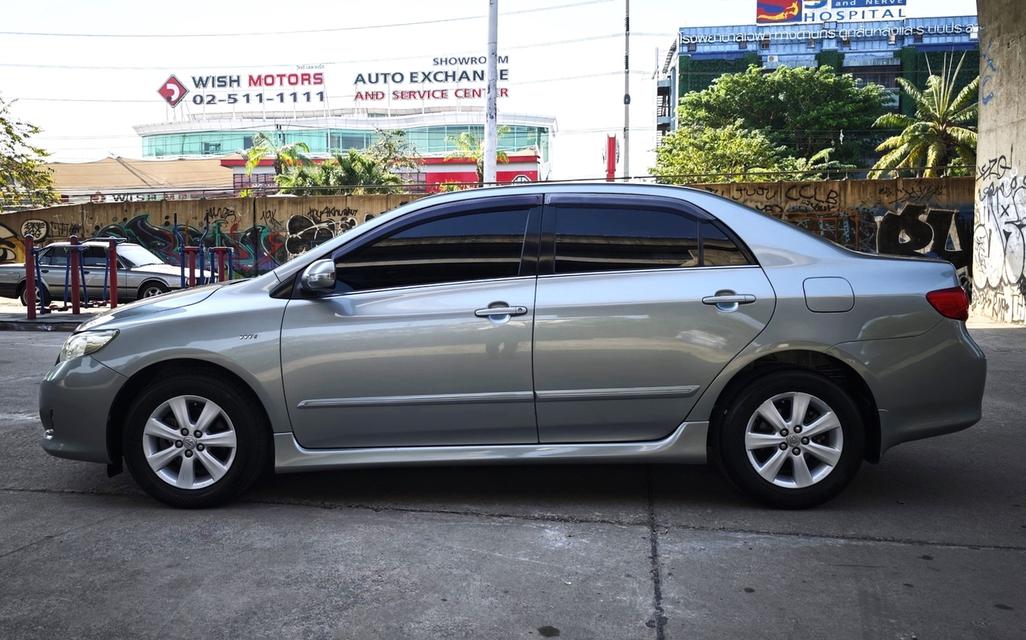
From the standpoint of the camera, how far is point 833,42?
8350 cm

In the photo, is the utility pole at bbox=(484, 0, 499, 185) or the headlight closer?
the headlight

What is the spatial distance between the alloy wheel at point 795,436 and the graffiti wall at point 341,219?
15226mm

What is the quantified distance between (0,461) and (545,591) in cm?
394

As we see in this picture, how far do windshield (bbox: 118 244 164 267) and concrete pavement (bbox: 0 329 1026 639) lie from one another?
13.3m

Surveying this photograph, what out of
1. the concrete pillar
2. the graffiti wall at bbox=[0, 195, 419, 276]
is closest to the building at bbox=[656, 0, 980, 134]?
the graffiti wall at bbox=[0, 195, 419, 276]

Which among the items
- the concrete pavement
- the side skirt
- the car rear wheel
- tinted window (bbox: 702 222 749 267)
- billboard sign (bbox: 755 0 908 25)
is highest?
billboard sign (bbox: 755 0 908 25)

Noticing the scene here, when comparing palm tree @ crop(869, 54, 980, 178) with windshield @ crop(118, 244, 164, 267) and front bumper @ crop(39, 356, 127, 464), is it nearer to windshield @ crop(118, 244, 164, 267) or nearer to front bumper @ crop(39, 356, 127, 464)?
windshield @ crop(118, 244, 164, 267)

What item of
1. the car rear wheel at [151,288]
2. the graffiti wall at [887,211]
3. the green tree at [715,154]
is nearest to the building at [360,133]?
the green tree at [715,154]

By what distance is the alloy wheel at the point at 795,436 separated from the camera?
173 inches

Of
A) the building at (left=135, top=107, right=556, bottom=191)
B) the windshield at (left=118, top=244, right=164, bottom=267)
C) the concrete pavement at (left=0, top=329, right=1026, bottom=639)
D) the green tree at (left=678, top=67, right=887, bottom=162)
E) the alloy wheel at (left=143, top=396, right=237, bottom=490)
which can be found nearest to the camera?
the concrete pavement at (left=0, top=329, right=1026, bottom=639)

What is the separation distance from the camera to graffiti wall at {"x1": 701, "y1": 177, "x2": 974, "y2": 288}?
1838cm

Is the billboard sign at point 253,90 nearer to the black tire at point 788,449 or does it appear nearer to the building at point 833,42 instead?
the building at point 833,42

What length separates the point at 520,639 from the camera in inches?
122

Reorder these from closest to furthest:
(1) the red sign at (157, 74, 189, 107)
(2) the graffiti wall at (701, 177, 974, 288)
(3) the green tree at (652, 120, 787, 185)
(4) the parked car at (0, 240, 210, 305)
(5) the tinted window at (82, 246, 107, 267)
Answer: (4) the parked car at (0, 240, 210, 305)
(5) the tinted window at (82, 246, 107, 267)
(2) the graffiti wall at (701, 177, 974, 288)
(3) the green tree at (652, 120, 787, 185)
(1) the red sign at (157, 74, 189, 107)
